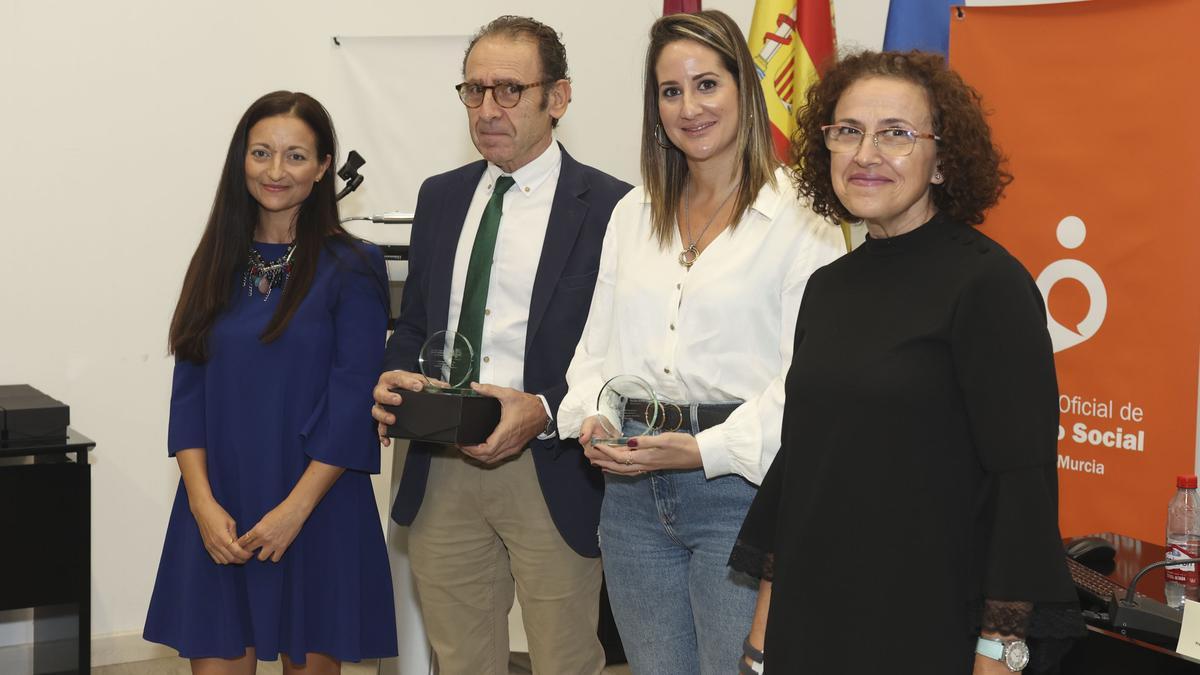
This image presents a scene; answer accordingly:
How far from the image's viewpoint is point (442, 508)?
2500 mm

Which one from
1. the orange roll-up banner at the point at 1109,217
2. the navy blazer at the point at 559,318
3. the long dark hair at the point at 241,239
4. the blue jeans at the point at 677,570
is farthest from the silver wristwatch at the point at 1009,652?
the orange roll-up banner at the point at 1109,217

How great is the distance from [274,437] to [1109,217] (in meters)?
2.38

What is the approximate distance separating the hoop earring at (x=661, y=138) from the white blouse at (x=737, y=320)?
8.3 inches

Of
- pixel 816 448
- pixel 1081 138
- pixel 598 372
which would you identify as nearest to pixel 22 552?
pixel 598 372

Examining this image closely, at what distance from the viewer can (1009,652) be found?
4.72 ft

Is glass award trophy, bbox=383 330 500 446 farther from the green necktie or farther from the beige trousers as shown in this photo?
the beige trousers

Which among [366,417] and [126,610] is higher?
[366,417]

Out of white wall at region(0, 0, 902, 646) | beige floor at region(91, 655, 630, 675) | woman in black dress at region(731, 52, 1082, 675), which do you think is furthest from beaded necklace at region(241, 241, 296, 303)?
beige floor at region(91, 655, 630, 675)

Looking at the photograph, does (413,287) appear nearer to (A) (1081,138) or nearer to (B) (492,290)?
(B) (492,290)

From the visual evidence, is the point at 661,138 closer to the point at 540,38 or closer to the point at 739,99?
the point at 739,99

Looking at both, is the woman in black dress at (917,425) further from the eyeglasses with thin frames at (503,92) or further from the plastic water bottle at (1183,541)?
the eyeglasses with thin frames at (503,92)

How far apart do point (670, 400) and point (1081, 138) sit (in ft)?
6.39

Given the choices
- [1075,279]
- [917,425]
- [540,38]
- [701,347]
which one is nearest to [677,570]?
[701,347]

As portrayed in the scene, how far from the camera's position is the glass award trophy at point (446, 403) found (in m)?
2.24
